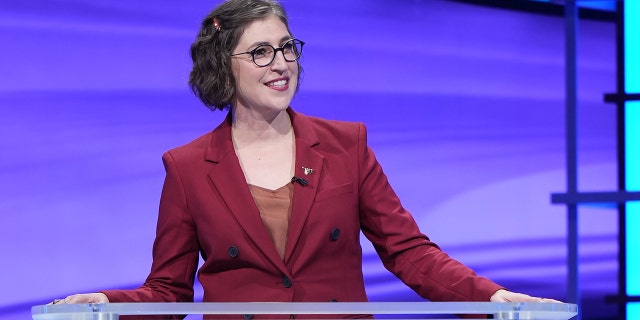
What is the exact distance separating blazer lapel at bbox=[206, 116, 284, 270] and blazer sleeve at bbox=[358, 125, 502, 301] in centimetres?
27

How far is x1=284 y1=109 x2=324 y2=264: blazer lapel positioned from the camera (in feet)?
7.07

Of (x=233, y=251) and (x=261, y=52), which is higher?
(x=261, y=52)

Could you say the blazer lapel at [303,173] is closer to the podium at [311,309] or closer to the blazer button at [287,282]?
the blazer button at [287,282]

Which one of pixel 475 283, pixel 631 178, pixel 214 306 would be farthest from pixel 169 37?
pixel 214 306

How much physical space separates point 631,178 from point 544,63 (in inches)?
33.0

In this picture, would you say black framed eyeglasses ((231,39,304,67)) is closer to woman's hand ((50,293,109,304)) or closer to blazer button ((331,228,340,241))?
blazer button ((331,228,340,241))

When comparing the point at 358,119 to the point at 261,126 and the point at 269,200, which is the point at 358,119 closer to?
the point at 261,126

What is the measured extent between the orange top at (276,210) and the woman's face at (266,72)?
0.19 metres

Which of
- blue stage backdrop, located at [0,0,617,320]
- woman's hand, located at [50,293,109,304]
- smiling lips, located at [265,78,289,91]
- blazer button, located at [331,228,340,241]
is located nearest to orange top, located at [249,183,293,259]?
blazer button, located at [331,228,340,241]

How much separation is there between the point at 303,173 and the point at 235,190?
0.16 metres

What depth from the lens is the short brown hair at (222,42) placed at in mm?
2303

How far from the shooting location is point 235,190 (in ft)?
7.29

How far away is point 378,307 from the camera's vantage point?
1544 millimetres

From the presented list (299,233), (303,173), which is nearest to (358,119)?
(303,173)
